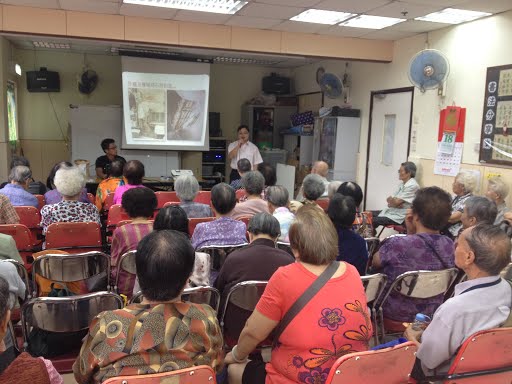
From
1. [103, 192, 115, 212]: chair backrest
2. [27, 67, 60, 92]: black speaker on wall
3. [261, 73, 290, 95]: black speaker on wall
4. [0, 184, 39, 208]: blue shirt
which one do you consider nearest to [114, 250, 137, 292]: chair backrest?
[0, 184, 39, 208]: blue shirt

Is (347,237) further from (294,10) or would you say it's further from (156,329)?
(294,10)

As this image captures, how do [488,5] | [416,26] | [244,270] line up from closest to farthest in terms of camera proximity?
[244,270] → [488,5] → [416,26]

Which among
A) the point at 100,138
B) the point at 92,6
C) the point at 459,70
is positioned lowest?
the point at 100,138

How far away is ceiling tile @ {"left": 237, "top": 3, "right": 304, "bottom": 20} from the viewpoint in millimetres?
4797

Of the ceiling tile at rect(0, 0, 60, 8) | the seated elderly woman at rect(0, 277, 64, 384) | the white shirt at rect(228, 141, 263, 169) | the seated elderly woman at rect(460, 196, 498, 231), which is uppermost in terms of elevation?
the ceiling tile at rect(0, 0, 60, 8)

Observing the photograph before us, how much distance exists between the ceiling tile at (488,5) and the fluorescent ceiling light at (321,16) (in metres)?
1.20

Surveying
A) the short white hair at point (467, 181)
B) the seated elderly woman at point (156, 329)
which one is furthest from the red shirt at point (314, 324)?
the short white hair at point (467, 181)

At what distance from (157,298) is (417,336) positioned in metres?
1.21

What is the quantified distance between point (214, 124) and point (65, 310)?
7.45 metres

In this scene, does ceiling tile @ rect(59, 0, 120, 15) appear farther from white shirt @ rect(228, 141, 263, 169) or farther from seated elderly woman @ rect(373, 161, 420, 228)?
seated elderly woman @ rect(373, 161, 420, 228)

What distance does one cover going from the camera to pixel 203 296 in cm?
201

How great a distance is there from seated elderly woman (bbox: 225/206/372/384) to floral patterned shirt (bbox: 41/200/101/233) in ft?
7.07

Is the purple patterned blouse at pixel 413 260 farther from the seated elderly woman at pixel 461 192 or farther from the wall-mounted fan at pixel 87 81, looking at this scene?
the wall-mounted fan at pixel 87 81

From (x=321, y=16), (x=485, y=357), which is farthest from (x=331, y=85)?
(x=485, y=357)
